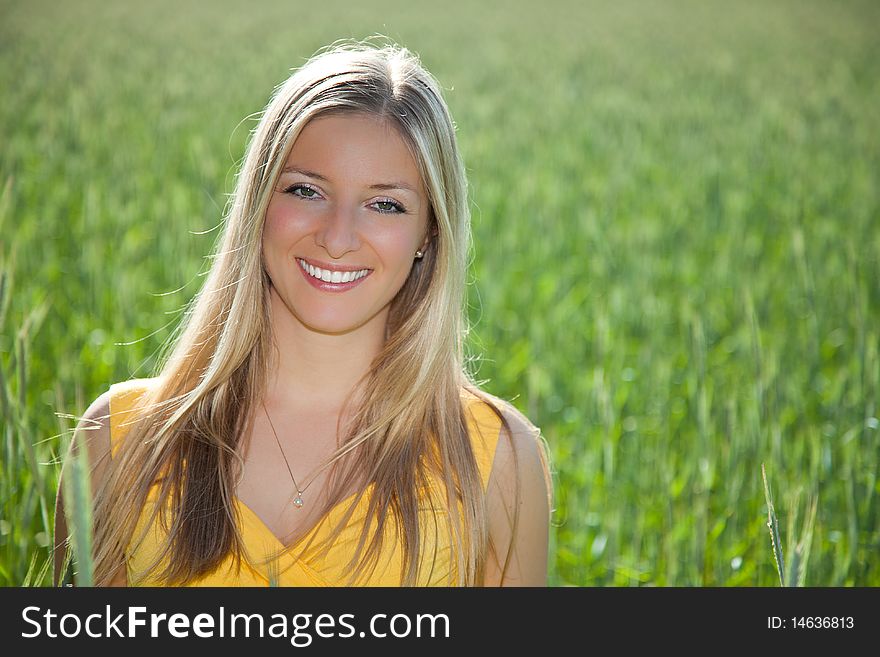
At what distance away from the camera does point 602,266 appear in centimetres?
396

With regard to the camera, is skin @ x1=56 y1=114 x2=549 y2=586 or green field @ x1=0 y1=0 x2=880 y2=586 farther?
green field @ x1=0 y1=0 x2=880 y2=586

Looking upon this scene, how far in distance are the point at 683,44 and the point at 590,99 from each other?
4.60 metres

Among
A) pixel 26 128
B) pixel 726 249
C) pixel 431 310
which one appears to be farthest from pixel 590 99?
pixel 431 310

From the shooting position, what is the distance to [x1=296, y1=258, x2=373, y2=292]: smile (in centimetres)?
141

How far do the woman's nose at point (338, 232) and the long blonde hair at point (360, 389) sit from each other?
97mm

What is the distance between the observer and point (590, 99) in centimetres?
848

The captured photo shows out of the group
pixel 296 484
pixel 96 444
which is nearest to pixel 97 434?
pixel 96 444

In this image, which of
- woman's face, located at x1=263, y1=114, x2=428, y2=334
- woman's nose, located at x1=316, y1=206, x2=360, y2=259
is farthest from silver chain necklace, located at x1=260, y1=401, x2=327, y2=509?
woman's nose, located at x1=316, y1=206, x2=360, y2=259

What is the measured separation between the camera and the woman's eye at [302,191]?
143cm

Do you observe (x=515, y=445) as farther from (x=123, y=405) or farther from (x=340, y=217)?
(x=123, y=405)

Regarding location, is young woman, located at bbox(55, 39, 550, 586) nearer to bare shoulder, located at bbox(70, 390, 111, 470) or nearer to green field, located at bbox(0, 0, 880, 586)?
bare shoulder, located at bbox(70, 390, 111, 470)

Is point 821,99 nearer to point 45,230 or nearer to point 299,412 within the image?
point 45,230

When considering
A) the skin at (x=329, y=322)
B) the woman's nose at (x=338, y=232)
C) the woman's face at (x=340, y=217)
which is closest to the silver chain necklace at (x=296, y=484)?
the skin at (x=329, y=322)
